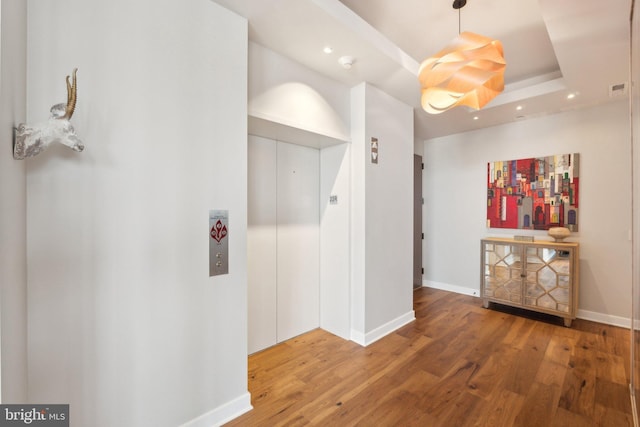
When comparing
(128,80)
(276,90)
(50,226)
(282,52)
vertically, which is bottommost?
(50,226)

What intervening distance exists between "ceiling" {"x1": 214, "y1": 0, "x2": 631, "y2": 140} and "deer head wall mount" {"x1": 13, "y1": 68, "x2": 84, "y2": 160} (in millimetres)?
1191

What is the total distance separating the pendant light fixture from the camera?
1636mm

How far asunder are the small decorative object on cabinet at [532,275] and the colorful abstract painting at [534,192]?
44 centimetres

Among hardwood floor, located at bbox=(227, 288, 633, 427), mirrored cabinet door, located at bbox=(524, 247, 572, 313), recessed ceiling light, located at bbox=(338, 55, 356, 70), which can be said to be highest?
recessed ceiling light, located at bbox=(338, 55, 356, 70)

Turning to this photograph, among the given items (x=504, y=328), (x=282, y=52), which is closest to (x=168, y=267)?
(x=282, y=52)

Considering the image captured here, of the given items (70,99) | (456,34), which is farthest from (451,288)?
(70,99)

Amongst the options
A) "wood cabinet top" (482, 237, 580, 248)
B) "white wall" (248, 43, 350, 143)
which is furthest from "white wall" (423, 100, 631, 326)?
"white wall" (248, 43, 350, 143)

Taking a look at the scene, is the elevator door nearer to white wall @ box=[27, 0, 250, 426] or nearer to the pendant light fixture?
white wall @ box=[27, 0, 250, 426]

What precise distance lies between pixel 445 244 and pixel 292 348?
3249mm

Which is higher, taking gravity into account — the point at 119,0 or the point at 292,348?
the point at 119,0

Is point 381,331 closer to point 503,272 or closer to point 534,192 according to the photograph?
point 503,272

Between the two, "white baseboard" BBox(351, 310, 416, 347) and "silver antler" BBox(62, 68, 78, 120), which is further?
Answer: "white baseboard" BBox(351, 310, 416, 347)

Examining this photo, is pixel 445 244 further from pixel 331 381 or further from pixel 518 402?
pixel 331 381

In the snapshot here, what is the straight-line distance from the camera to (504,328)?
125 inches
